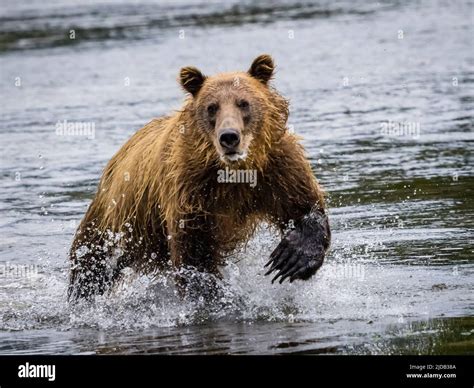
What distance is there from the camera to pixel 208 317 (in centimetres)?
886

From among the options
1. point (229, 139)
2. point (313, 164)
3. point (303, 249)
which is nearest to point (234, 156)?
point (229, 139)

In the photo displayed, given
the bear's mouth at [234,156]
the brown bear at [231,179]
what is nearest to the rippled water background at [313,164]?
the brown bear at [231,179]

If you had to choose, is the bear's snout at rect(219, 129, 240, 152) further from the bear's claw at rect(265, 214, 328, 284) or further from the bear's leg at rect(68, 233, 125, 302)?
the bear's leg at rect(68, 233, 125, 302)

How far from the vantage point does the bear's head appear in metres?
8.24

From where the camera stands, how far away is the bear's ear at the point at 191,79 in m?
8.73

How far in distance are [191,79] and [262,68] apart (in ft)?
1.70

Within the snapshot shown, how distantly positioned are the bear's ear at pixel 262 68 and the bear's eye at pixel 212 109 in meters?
0.48

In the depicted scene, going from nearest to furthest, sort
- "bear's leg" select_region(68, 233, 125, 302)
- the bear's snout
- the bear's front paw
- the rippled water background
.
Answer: the bear's snout
the rippled water background
the bear's front paw
"bear's leg" select_region(68, 233, 125, 302)

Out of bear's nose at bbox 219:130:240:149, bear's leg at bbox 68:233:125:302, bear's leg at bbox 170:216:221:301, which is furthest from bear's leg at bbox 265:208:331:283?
bear's leg at bbox 68:233:125:302

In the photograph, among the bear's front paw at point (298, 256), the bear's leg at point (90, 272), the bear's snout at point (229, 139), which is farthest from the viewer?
the bear's leg at point (90, 272)

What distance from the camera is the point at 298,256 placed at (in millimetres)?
8711

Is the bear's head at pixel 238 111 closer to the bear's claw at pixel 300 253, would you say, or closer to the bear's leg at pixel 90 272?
the bear's claw at pixel 300 253

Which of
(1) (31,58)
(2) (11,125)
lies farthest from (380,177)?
(1) (31,58)

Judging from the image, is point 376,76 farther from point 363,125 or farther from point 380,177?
point 380,177
